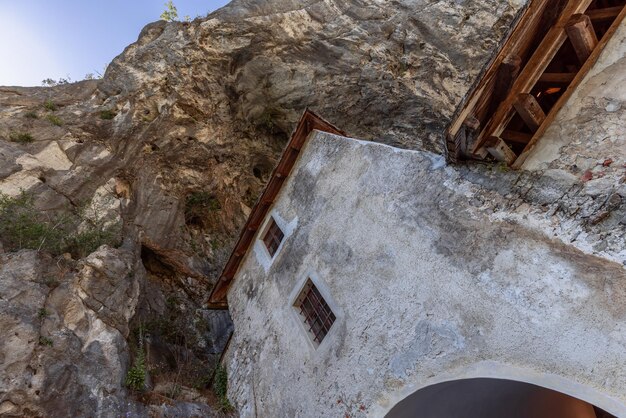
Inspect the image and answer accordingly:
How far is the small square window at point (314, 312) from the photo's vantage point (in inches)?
236

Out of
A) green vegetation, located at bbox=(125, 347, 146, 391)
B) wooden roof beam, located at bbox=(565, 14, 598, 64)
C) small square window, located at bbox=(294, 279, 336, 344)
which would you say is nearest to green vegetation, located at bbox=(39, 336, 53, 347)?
green vegetation, located at bbox=(125, 347, 146, 391)

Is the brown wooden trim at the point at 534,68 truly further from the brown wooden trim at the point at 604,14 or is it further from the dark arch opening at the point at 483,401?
the dark arch opening at the point at 483,401

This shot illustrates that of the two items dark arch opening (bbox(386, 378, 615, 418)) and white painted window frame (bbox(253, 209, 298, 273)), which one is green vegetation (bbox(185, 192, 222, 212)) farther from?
dark arch opening (bbox(386, 378, 615, 418))

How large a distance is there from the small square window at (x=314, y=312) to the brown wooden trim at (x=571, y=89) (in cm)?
342

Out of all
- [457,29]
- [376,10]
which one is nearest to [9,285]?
[376,10]

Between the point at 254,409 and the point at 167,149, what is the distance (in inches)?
308

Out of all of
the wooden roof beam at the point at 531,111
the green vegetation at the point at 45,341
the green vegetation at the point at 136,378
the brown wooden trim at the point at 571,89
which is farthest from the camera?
the green vegetation at the point at 136,378

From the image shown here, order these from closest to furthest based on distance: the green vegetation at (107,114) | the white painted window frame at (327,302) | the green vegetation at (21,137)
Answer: the white painted window frame at (327,302)
the green vegetation at (21,137)
the green vegetation at (107,114)

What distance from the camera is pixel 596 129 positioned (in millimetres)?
3689

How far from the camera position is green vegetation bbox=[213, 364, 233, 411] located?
7786 mm

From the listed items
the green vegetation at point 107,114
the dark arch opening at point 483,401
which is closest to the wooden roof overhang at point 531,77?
the dark arch opening at point 483,401

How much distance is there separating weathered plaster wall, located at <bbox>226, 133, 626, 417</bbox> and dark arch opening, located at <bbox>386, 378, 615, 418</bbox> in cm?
65

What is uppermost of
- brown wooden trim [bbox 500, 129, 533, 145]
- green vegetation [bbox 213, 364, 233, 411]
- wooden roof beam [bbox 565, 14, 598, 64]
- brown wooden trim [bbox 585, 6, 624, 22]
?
brown wooden trim [bbox 585, 6, 624, 22]

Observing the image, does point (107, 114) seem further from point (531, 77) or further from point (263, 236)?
point (531, 77)
